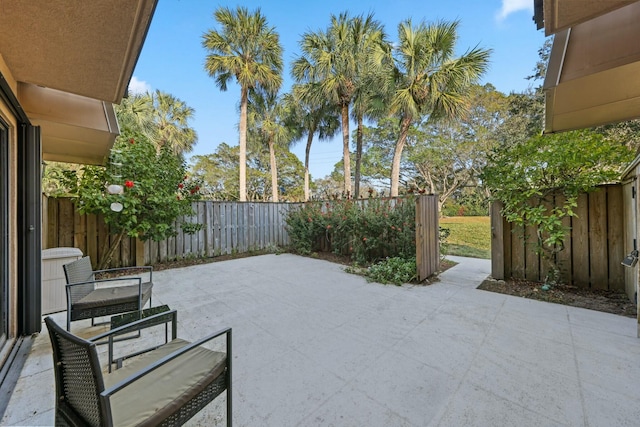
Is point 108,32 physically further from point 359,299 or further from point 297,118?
point 297,118

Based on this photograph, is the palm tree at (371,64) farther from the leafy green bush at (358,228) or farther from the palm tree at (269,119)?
the palm tree at (269,119)

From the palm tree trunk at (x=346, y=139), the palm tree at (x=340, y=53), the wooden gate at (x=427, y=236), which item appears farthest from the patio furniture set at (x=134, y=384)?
the palm tree trunk at (x=346, y=139)

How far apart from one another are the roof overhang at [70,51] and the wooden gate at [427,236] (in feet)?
12.5

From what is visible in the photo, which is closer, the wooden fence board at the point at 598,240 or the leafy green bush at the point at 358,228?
the wooden fence board at the point at 598,240

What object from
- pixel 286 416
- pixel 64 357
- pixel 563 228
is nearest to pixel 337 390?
pixel 286 416

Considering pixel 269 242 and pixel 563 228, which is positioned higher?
pixel 563 228

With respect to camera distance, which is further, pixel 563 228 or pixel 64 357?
pixel 563 228

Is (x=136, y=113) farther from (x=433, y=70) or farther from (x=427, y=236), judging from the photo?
(x=427, y=236)

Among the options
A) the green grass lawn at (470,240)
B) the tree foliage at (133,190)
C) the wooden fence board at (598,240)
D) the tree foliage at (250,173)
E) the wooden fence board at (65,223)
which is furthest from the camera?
the tree foliage at (250,173)

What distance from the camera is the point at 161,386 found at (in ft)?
3.94

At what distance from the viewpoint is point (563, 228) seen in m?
A: 3.50

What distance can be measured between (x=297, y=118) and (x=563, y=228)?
10.8 metres

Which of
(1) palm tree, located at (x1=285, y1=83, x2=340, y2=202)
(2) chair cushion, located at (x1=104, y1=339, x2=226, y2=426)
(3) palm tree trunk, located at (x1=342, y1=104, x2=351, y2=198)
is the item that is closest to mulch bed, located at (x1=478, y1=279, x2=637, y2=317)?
(2) chair cushion, located at (x1=104, y1=339, x2=226, y2=426)

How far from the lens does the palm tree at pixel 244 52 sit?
8.84 metres
